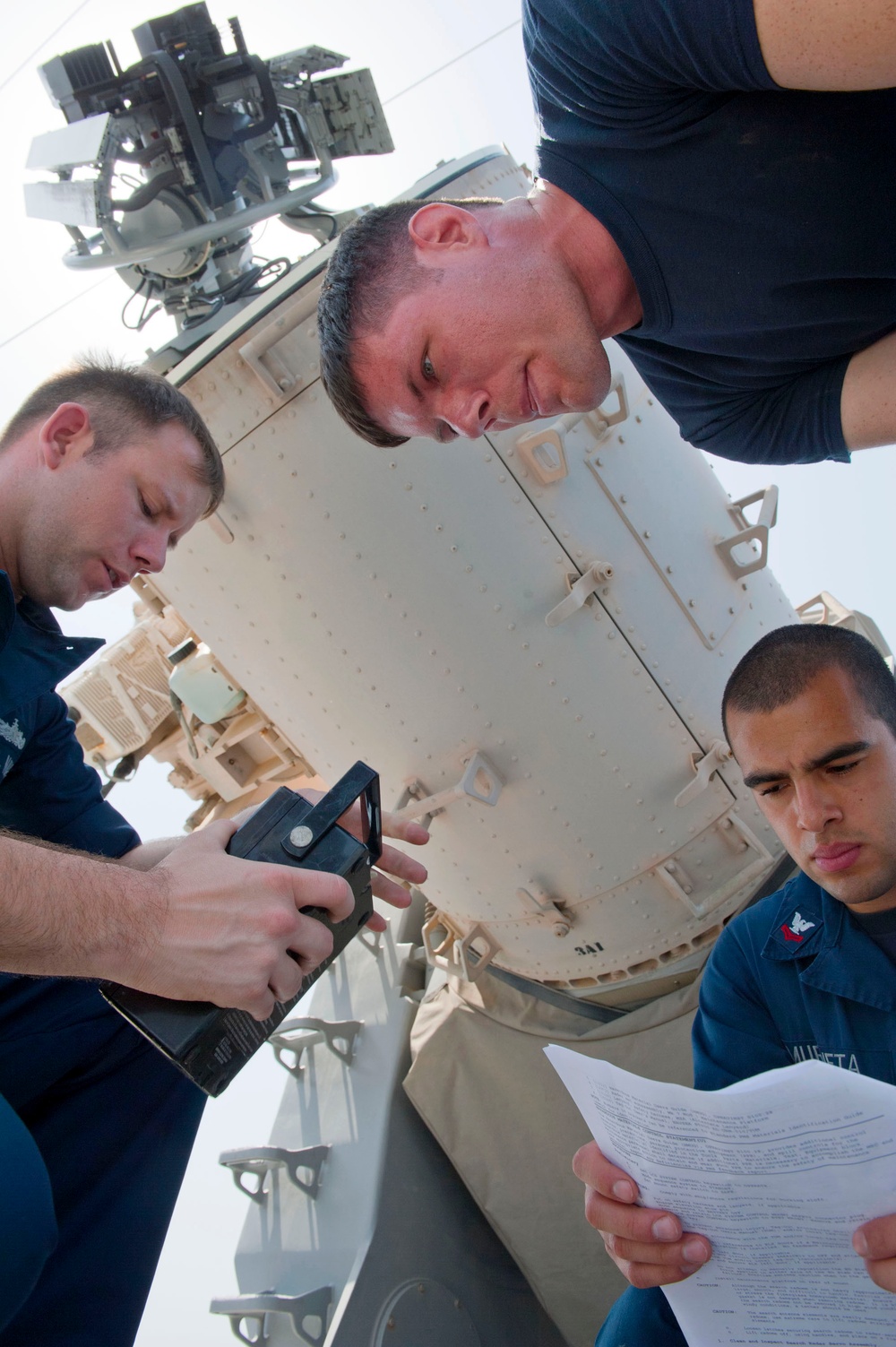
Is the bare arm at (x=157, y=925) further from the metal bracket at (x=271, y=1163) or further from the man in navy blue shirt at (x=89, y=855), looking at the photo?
the metal bracket at (x=271, y=1163)

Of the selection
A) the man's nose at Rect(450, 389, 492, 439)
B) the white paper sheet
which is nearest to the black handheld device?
the white paper sheet

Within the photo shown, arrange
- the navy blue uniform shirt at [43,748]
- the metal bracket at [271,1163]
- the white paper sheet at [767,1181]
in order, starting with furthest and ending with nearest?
the metal bracket at [271,1163], the navy blue uniform shirt at [43,748], the white paper sheet at [767,1181]

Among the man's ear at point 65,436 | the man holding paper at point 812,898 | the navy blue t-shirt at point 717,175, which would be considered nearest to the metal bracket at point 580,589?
the man holding paper at point 812,898

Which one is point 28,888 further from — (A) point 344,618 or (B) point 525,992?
(B) point 525,992

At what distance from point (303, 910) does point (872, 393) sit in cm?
168

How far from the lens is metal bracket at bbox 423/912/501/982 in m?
4.13

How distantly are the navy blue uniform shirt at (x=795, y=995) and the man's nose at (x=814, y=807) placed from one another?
0.68ft

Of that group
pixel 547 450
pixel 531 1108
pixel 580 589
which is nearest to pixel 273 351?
pixel 547 450

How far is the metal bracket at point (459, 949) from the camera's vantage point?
4.13m

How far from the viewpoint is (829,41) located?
4.45 feet

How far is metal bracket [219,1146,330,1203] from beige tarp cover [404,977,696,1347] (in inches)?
20.4

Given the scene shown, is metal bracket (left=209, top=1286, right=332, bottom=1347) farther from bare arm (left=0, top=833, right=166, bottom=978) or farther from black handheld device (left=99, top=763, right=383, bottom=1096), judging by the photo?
bare arm (left=0, top=833, right=166, bottom=978)

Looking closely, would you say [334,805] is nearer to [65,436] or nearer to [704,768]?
[65,436]

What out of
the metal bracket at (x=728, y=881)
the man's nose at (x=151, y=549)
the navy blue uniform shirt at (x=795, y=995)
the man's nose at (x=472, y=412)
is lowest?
the metal bracket at (x=728, y=881)
